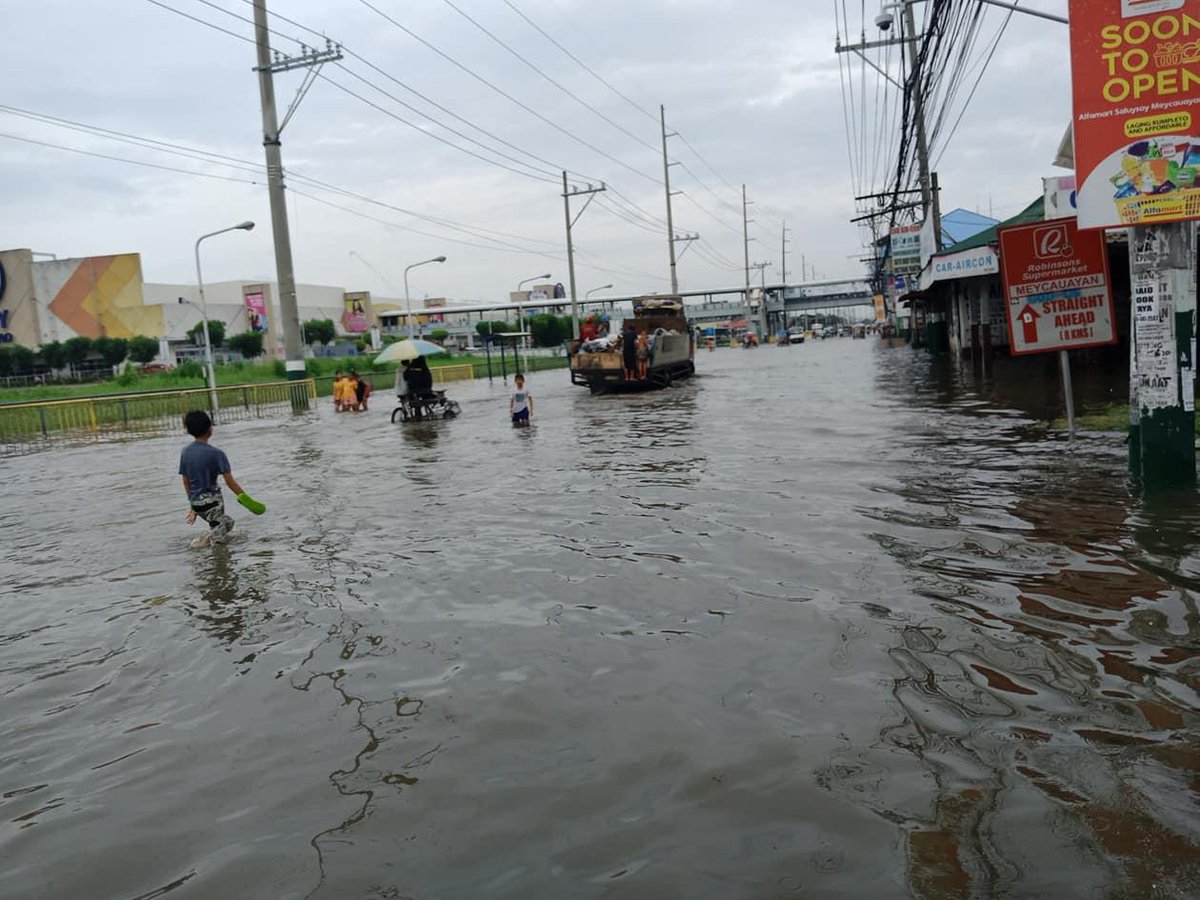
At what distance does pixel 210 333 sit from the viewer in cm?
6238

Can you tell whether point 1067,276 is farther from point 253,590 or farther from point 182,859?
point 182,859

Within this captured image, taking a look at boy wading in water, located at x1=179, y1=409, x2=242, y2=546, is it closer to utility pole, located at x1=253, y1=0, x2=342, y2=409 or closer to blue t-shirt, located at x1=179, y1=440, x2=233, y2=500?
blue t-shirt, located at x1=179, y1=440, x2=233, y2=500

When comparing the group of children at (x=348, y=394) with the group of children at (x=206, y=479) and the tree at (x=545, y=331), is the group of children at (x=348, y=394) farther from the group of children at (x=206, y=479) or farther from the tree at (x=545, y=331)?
the tree at (x=545, y=331)

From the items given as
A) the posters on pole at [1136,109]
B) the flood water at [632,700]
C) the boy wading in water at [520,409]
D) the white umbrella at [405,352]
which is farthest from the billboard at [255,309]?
the posters on pole at [1136,109]

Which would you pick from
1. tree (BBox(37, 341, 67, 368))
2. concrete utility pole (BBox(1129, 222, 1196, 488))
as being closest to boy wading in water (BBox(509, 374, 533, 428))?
concrete utility pole (BBox(1129, 222, 1196, 488))

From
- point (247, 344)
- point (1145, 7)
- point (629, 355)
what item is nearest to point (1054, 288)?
point (1145, 7)

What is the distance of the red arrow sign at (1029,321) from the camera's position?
A: 35.8 feet

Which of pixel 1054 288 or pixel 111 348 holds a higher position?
pixel 111 348

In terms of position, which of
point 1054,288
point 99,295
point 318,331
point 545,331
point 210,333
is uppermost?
point 99,295

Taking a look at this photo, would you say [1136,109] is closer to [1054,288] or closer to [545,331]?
[1054,288]

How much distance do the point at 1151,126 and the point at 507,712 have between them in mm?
7395

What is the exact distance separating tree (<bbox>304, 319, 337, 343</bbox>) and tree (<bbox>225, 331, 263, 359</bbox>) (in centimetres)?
761

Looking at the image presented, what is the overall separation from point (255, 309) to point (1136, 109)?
236ft

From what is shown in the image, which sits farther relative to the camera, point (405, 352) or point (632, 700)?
point (405, 352)
